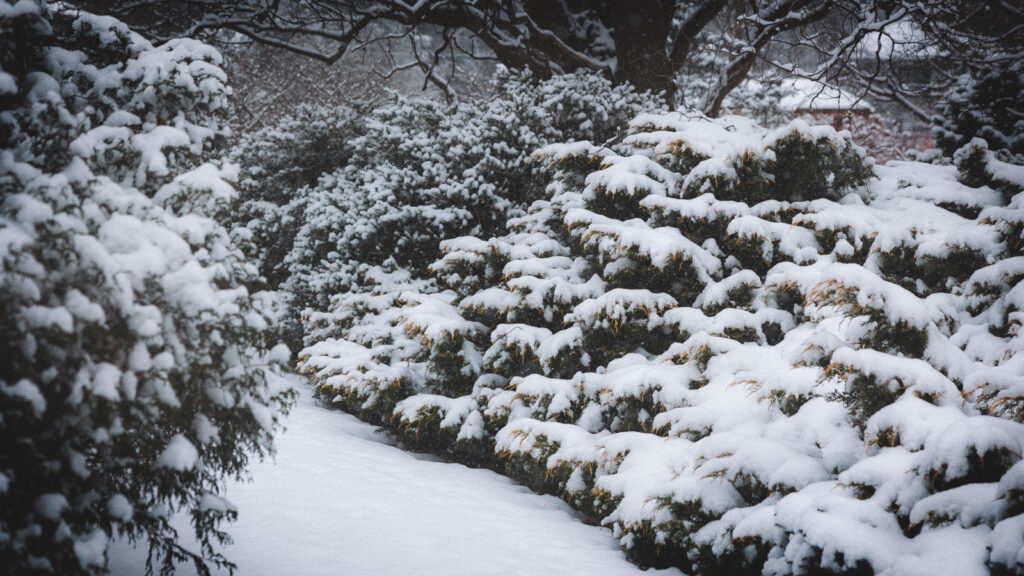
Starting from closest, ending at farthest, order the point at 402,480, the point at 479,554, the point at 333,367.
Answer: the point at 479,554 → the point at 402,480 → the point at 333,367

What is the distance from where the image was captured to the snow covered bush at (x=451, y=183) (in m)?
6.84

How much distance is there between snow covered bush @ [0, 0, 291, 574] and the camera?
1.56 meters

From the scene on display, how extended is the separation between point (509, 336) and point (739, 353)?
1896 mm

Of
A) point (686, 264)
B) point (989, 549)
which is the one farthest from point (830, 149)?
point (989, 549)

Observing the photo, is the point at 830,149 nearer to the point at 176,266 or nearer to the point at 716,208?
the point at 716,208

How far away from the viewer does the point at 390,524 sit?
3.45 m

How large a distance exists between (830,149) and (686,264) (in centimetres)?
186

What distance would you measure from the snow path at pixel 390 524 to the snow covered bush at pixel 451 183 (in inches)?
113

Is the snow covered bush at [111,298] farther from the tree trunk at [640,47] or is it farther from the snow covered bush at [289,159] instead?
the tree trunk at [640,47]

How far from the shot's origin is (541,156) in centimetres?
595

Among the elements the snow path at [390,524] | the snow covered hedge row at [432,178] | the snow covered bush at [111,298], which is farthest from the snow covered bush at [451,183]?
the snow covered bush at [111,298]

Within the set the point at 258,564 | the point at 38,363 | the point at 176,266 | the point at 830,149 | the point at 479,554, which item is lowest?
the point at 258,564

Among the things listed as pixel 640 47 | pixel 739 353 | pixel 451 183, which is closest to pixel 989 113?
pixel 640 47

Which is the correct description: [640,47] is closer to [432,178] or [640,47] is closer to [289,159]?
[432,178]
